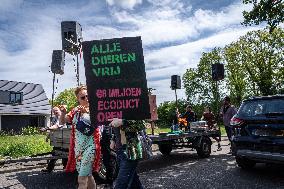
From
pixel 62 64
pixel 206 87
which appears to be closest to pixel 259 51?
pixel 206 87

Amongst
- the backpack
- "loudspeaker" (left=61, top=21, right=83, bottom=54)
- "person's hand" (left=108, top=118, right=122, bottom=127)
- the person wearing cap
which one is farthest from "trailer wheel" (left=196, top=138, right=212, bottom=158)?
"person's hand" (left=108, top=118, right=122, bottom=127)

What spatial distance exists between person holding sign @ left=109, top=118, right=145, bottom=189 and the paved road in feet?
8.48

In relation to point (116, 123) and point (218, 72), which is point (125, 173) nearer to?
point (116, 123)

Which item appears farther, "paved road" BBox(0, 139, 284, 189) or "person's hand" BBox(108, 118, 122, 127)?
"paved road" BBox(0, 139, 284, 189)

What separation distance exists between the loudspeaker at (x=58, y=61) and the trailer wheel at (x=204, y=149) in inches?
275

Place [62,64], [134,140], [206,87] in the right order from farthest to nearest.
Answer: [206,87]
[62,64]
[134,140]

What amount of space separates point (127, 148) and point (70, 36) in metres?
9.37

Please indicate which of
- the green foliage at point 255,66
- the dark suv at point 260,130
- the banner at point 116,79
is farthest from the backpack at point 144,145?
the green foliage at point 255,66

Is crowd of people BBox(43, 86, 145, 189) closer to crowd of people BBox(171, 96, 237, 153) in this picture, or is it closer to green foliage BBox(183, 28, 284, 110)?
crowd of people BBox(171, 96, 237, 153)

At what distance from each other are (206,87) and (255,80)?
1497 cm

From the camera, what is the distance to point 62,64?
14711 millimetres

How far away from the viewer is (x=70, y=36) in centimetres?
1302

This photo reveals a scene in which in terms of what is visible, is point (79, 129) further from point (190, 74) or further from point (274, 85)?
point (190, 74)

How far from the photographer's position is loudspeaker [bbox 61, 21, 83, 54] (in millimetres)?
12828
